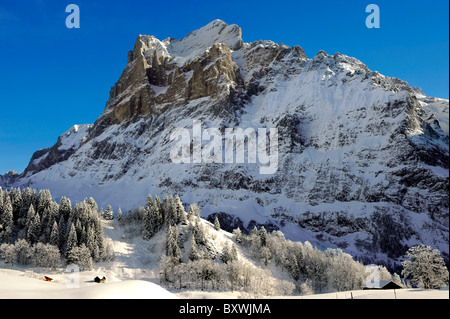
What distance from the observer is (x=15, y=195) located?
102m

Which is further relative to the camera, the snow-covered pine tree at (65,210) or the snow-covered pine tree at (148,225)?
the snow-covered pine tree at (148,225)

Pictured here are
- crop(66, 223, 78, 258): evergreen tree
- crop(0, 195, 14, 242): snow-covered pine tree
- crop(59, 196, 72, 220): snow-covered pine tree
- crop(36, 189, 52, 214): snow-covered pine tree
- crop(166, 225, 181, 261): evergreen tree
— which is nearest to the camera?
crop(66, 223, 78, 258): evergreen tree

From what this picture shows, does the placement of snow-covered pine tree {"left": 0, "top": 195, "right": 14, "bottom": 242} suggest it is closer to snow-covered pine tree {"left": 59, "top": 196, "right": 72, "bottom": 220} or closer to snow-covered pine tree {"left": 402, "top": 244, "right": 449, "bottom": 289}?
snow-covered pine tree {"left": 59, "top": 196, "right": 72, "bottom": 220}

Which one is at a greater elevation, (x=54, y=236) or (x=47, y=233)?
(x=47, y=233)

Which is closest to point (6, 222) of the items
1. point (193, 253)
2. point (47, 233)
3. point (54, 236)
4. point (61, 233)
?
point (47, 233)

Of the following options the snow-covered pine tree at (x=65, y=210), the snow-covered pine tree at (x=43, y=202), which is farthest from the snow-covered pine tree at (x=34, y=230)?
the snow-covered pine tree at (x=65, y=210)

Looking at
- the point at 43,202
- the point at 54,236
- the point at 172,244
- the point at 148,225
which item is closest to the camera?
the point at 54,236

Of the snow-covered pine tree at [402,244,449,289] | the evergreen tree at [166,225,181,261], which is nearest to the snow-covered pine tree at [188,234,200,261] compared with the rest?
the evergreen tree at [166,225,181,261]

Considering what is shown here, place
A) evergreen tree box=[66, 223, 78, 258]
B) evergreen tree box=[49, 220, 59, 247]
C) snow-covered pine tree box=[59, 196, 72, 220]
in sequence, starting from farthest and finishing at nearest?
1. snow-covered pine tree box=[59, 196, 72, 220]
2. evergreen tree box=[49, 220, 59, 247]
3. evergreen tree box=[66, 223, 78, 258]

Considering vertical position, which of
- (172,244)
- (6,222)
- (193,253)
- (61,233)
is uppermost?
(6,222)

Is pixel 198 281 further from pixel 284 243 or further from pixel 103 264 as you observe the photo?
pixel 284 243

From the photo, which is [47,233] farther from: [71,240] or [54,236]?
[71,240]

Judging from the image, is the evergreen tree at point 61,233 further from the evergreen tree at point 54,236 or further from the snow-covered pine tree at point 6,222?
the snow-covered pine tree at point 6,222

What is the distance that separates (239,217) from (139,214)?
305ft
